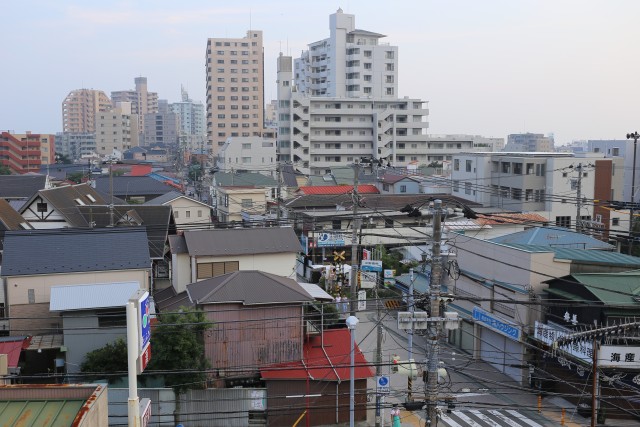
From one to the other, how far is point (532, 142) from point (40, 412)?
6437 inches

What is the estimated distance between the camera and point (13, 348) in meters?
17.8

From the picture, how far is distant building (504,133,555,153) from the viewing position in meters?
152

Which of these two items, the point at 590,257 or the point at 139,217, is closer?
the point at 590,257

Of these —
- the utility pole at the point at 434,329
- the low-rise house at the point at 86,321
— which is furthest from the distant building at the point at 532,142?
the utility pole at the point at 434,329

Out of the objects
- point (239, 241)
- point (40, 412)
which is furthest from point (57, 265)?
point (40, 412)

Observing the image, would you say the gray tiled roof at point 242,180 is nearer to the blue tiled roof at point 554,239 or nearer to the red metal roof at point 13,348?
the blue tiled roof at point 554,239

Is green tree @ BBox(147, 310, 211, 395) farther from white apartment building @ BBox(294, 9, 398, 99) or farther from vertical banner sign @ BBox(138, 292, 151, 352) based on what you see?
white apartment building @ BBox(294, 9, 398, 99)

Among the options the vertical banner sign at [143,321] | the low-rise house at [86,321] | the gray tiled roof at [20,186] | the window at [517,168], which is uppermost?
the window at [517,168]

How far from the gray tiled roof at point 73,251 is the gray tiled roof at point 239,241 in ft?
6.68

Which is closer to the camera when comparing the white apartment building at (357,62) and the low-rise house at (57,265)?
the low-rise house at (57,265)

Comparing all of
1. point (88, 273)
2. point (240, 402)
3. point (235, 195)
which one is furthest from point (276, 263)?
point (235, 195)

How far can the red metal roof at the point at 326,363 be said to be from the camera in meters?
16.9

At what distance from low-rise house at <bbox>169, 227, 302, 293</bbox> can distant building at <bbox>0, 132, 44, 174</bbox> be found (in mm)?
71845

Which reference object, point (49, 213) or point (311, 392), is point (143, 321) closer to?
point (311, 392)
